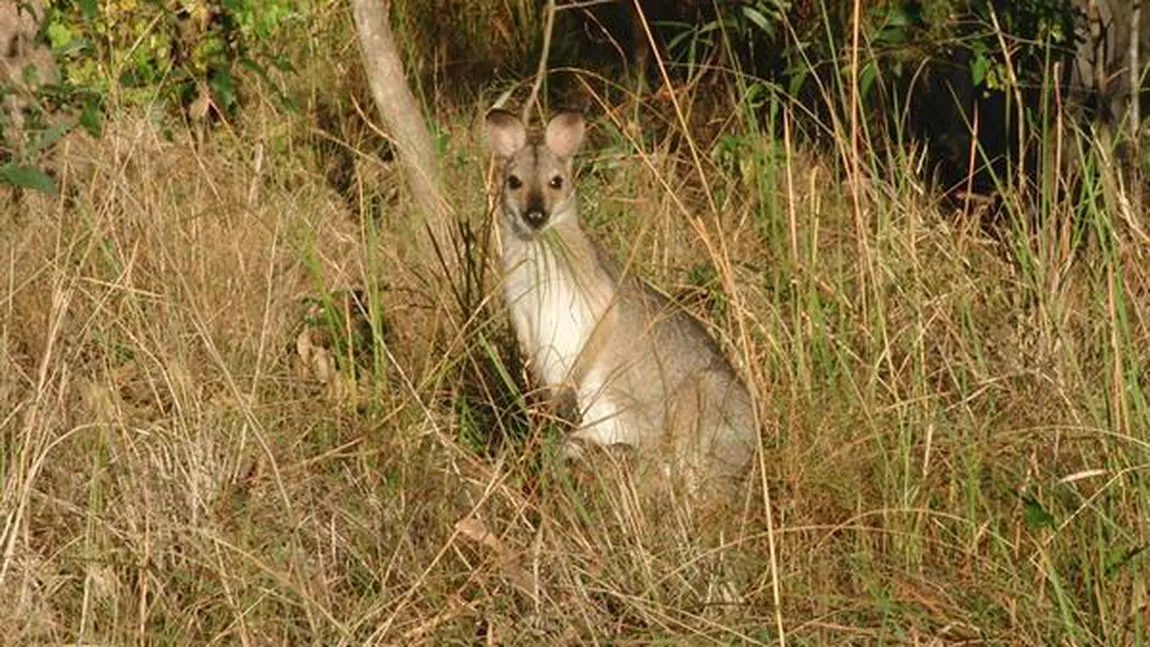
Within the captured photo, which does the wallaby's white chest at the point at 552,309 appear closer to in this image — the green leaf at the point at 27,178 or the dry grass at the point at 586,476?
the dry grass at the point at 586,476

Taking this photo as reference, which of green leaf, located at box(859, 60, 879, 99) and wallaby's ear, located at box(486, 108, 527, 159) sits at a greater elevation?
green leaf, located at box(859, 60, 879, 99)

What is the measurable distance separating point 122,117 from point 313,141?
1.39 metres

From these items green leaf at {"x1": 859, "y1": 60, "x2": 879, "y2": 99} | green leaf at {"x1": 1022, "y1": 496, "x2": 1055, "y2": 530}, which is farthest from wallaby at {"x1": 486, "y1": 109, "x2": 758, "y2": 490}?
green leaf at {"x1": 1022, "y1": 496, "x2": 1055, "y2": 530}

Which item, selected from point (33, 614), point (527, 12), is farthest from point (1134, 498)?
point (527, 12)

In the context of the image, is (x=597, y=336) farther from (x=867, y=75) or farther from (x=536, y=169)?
(x=867, y=75)

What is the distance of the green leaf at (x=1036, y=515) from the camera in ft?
12.1

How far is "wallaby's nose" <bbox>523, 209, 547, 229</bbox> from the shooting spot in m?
5.65

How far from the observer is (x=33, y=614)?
12.9ft

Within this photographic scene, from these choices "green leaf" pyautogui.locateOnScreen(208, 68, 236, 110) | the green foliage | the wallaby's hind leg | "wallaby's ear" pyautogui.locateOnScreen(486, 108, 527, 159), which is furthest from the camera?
the green foliage

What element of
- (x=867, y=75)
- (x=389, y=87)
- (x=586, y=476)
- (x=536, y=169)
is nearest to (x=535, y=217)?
(x=536, y=169)

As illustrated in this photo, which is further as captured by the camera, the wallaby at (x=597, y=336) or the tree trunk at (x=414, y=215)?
the tree trunk at (x=414, y=215)

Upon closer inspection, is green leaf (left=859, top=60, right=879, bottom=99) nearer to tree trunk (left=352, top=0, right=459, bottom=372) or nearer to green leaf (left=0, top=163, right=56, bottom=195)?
tree trunk (left=352, top=0, right=459, bottom=372)

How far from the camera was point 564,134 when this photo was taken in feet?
19.4

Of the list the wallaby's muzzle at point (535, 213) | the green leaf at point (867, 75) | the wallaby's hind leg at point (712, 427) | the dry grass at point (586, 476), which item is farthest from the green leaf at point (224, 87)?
the wallaby's hind leg at point (712, 427)
